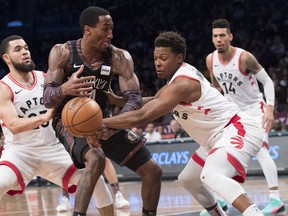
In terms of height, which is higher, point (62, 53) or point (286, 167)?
point (62, 53)

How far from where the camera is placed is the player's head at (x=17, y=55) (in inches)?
274

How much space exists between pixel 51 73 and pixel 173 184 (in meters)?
7.05

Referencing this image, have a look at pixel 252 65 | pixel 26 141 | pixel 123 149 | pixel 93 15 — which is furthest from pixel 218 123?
pixel 252 65

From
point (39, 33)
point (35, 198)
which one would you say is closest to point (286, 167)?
point (35, 198)

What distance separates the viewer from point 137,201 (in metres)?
9.87

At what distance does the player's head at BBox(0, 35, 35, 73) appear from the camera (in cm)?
695

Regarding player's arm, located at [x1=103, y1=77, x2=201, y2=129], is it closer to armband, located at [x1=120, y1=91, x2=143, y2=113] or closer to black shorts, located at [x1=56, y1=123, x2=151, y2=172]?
armband, located at [x1=120, y1=91, x2=143, y2=113]

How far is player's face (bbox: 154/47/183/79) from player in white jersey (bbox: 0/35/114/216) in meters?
1.21

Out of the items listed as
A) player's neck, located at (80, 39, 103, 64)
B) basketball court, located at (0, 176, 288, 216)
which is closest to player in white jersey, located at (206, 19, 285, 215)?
basketball court, located at (0, 176, 288, 216)

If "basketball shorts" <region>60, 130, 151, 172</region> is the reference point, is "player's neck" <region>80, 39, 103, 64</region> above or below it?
above

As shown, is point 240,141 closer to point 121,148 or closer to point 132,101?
point 132,101

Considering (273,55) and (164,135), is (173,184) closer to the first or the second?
(164,135)

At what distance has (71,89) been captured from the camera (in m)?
5.67

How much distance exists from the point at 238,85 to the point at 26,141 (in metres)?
2.84
